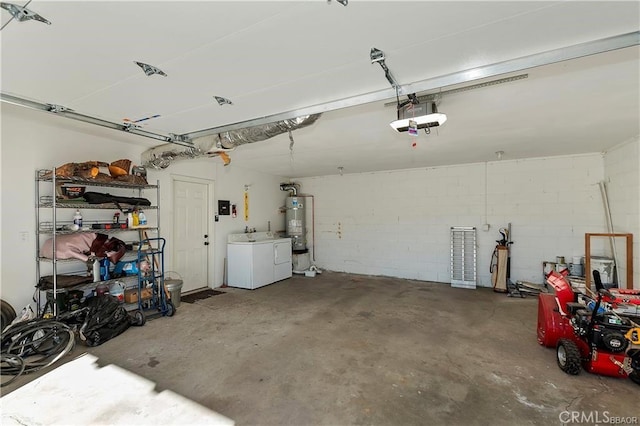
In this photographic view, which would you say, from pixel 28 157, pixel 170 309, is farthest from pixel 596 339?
pixel 28 157

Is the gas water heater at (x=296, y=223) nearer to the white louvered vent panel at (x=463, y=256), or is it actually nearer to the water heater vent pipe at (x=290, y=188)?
the water heater vent pipe at (x=290, y=188)

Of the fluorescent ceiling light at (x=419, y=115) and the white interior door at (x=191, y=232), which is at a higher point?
the fluorescent ceiling light at (x=419, y=115)

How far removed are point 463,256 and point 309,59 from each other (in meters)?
5.20

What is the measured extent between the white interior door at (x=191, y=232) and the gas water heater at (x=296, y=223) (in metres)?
2.15

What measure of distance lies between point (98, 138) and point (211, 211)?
2133 mm

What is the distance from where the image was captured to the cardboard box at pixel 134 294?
398 cm

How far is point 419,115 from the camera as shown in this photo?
246 centimetres

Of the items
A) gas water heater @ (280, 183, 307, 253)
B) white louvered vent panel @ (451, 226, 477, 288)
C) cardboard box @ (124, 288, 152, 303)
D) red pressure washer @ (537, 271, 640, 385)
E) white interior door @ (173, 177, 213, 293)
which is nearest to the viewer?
red pressure washer @ (537, 271, 640, 385)

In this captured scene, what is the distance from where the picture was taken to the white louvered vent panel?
572 centimetres

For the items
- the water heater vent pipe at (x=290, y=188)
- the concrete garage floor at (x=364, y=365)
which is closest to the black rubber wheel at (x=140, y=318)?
the concrete garage floor at (x=364, y=365)

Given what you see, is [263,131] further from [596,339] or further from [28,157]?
[596,339]

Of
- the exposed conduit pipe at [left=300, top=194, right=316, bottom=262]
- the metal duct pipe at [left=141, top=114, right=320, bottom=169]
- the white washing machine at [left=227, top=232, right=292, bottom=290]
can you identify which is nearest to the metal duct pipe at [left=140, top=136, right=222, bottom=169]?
the metal duct pipe at [left=141, top=114, right=320, bottom=169]

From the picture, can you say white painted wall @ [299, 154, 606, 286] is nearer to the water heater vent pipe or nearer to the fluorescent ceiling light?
the water heater vent pipe

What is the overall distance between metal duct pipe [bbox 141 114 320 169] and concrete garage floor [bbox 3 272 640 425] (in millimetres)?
2175
